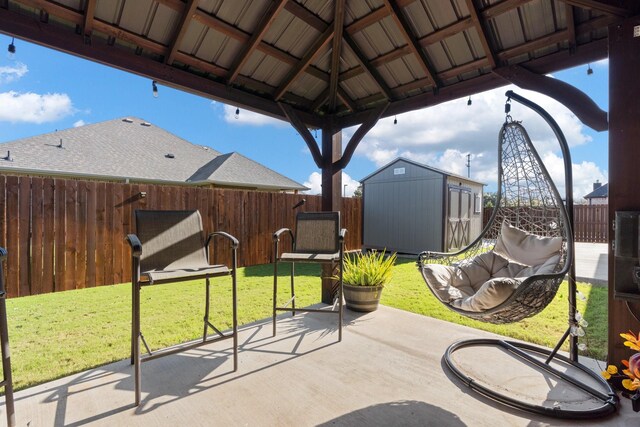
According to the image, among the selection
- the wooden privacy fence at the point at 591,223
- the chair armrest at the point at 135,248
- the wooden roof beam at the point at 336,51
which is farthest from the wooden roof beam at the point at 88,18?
the wooden privacy fence at the point at 591,223

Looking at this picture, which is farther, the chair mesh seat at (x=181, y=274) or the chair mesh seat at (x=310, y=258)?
the chair mesh seat at (x=310, y=258)

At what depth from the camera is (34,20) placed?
208cm

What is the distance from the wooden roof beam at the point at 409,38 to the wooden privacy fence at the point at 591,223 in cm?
1248

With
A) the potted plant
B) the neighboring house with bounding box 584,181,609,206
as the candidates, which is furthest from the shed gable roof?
the neighboring house with bounding box 584,181,609,206

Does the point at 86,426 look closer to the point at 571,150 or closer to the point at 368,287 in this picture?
the point at 368,287

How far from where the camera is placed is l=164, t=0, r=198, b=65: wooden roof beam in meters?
2.36

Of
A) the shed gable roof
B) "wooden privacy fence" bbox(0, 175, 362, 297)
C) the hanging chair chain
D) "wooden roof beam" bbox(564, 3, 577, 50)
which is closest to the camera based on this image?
"wooden roof beam" bbox(564, 3, 577, 50)

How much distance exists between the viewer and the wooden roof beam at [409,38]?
2.54 metres

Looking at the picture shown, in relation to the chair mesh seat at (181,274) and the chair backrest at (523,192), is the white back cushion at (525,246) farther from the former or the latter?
the chair mesh seat at (181,274)

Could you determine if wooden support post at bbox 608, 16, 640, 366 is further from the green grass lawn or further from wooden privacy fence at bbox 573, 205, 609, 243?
wooden privacy fence at bbox 573, 205, 609, 243

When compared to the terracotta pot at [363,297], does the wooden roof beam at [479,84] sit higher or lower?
higher

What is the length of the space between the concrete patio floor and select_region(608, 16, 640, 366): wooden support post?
0.45 meters

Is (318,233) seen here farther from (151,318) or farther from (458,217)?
(458,217)

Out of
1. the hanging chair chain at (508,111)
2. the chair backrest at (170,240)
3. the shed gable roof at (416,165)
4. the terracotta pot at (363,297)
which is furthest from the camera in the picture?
the shed gable roof at (416,165)
